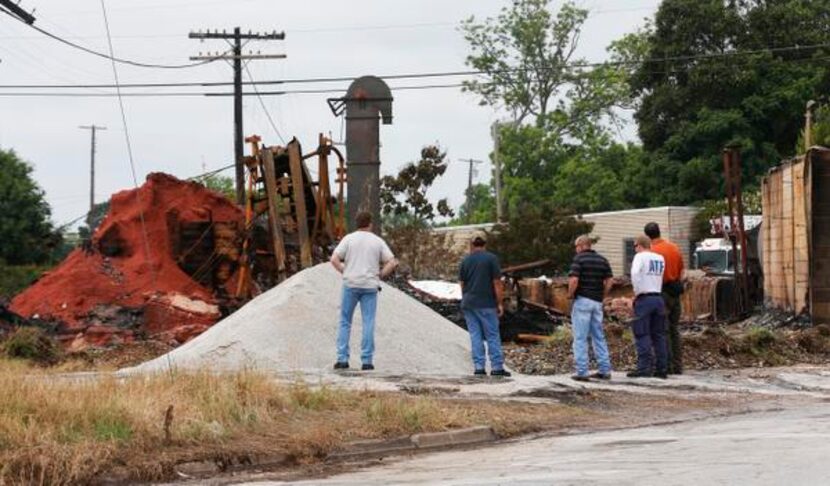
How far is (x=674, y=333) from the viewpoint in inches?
720

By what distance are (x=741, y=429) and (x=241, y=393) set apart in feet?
14.7

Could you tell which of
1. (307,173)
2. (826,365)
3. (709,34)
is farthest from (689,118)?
(826,365)

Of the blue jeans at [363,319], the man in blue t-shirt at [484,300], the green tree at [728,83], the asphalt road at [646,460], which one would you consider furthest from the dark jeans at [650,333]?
the green tree at [728,83]

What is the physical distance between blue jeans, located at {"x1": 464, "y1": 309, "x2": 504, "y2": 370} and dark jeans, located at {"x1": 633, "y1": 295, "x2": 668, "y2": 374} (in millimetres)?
1867

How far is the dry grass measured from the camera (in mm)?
9938

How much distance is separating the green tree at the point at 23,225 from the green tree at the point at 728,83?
2744 cm

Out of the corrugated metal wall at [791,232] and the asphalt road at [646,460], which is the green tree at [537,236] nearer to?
the corrugated metal wall at [791,232]

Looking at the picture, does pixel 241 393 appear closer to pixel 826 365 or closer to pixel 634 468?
pixel 634 468

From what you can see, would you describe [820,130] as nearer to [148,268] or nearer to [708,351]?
[148,268]

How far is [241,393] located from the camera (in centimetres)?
1224

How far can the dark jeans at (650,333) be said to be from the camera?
56.5 feet

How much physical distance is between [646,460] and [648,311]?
23.6ft

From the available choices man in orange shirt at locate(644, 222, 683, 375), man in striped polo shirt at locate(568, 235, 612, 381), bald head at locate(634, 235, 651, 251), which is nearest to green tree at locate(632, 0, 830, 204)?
man in orange shirt at locate(644, 222, 683, 375)

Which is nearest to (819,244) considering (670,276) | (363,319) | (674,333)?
(674,333)
